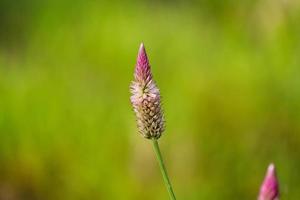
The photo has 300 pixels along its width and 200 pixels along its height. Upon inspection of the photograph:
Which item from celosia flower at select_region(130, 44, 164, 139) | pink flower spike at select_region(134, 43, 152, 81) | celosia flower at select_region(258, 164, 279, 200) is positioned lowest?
celosia flower at select_region(258, 164, 279, 200)

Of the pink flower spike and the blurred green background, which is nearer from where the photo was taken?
the pink flower spike

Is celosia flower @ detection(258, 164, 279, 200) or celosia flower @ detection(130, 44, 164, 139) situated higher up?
celosia flower @ detection(130, 44, 164, 139)

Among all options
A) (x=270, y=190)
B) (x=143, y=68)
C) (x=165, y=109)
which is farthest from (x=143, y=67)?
(x=165, y=109)

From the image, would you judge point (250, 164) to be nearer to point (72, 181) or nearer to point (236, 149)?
point (236, 149)

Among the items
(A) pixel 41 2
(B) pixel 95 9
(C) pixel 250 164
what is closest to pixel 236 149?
(C) pixel 250 164

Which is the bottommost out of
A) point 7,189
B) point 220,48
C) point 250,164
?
point 250,164

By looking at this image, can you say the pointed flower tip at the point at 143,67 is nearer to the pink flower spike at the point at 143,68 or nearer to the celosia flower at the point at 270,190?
the pink flower spike at the point at 143,68

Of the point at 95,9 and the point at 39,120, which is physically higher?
the point at 95,9

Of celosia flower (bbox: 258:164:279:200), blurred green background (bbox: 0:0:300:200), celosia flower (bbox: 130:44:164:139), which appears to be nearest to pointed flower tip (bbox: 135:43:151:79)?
celosia flower (bbox: 130:44:164:139)

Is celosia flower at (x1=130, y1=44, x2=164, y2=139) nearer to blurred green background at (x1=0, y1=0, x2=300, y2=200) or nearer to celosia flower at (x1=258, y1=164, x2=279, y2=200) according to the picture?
celosia flower at (x1=258, y1=164, x2=279, y2=200)
